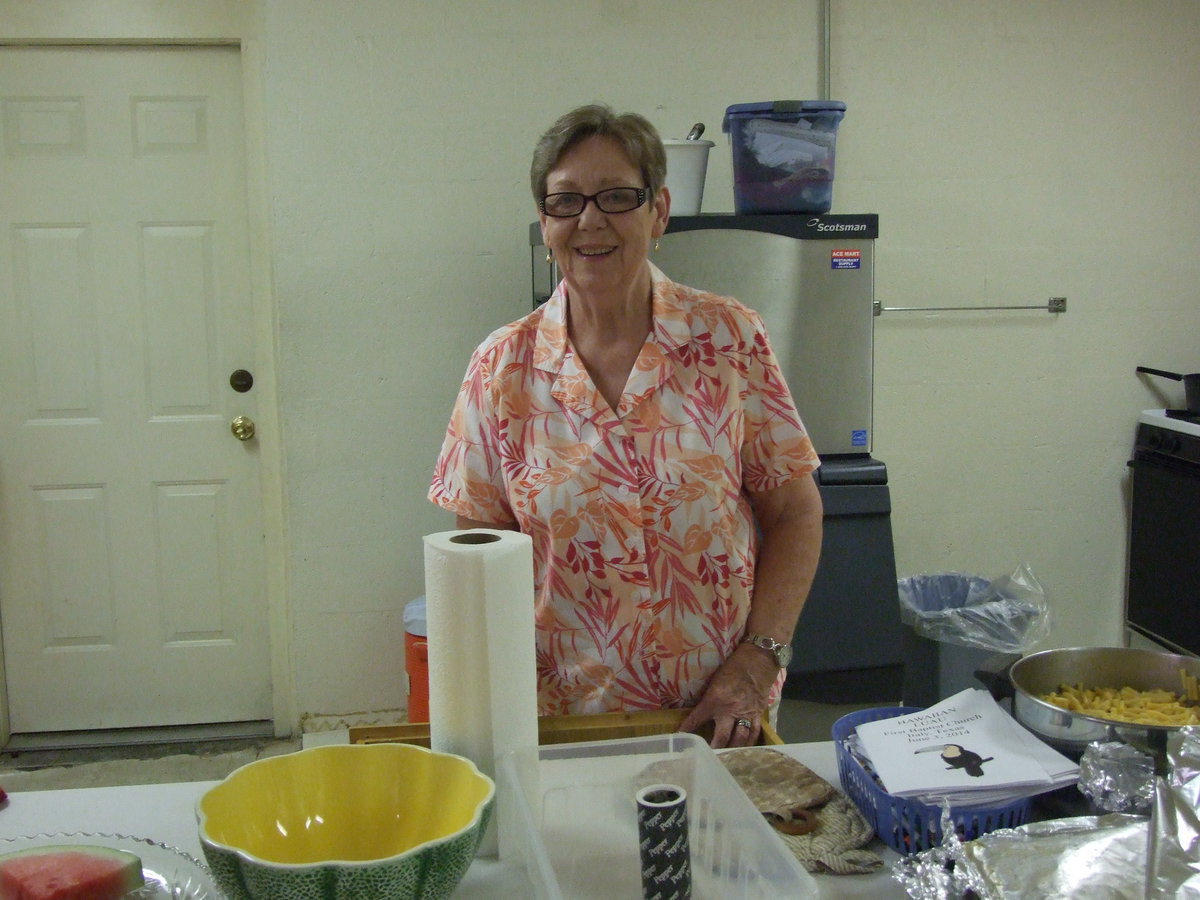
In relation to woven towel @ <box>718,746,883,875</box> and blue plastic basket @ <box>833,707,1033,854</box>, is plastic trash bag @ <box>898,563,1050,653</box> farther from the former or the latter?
blue plastic basket @ <box>833,707,1033,854</box>

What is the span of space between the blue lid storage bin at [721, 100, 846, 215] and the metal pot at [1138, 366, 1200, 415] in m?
1.37

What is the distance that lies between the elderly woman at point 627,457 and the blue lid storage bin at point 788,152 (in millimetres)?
1159

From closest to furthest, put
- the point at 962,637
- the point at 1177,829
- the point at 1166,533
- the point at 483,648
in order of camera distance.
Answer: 1. the point at 1177,829
2. the point at 483,648
3. the point at 962,637
4. the point at 1166,533

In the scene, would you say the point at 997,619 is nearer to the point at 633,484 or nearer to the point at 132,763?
the point at 633,484

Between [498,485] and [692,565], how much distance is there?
1.01 ft

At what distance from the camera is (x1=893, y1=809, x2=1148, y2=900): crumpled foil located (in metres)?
0.89

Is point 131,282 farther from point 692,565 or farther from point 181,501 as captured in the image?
point 692,565

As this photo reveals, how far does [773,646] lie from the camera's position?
156cm

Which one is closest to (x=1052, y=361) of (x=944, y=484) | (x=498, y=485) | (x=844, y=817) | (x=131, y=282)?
(x=944, y=484)

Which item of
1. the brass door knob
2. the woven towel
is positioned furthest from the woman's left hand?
the brass door knob

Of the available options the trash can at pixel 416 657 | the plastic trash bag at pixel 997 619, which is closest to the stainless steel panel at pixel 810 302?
the plastic trash bag at pixel 997 619

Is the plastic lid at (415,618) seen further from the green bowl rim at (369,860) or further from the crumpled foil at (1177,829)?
the crumpled foil at (1177,829)

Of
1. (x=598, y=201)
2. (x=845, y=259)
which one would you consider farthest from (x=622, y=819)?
(x=845, y=259)

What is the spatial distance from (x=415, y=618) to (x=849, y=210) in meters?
1.73
